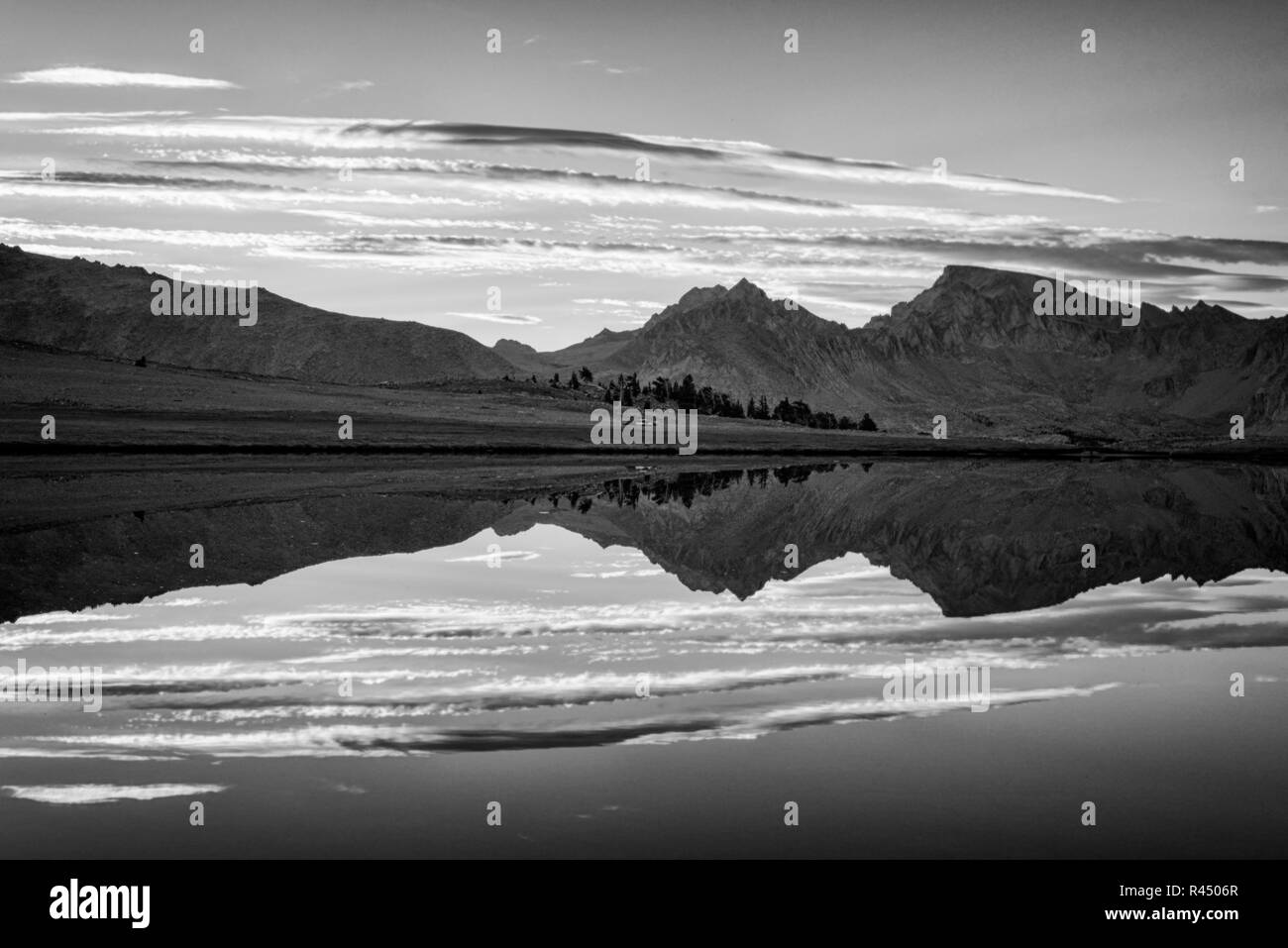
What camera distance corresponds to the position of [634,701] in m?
18.0

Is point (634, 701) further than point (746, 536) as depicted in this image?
No

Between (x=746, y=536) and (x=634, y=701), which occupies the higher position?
(x=746, y=536)

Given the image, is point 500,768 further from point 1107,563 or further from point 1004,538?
point 1004,538

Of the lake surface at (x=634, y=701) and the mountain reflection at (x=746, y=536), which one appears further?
the mountain reflection at (x=746, y=536)

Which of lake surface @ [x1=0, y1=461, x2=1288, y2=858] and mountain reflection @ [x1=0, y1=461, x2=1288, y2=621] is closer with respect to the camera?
lake surface @ [x1=0, y1=461, x2=1288, y2=858]

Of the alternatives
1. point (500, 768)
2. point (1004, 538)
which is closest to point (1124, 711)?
point (500, 768)

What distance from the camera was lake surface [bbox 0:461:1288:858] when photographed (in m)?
12.8

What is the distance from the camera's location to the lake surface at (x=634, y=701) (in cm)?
1280

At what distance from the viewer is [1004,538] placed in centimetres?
4428

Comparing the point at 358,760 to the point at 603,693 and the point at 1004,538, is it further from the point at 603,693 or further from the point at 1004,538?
the point at 1004,538

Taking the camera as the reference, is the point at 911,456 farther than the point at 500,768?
Yes
